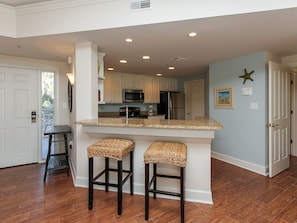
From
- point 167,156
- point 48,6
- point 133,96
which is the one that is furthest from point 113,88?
point 167,156

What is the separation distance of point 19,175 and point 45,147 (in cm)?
84

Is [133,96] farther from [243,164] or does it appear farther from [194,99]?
[243,164]

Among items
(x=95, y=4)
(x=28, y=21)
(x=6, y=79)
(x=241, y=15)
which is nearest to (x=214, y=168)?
(x=241, y=15)

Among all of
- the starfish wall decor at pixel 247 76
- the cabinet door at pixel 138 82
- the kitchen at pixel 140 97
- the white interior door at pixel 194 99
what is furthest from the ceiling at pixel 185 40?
the white interior door at pixel 194 99

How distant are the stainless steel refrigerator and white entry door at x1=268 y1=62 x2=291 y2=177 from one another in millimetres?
3043

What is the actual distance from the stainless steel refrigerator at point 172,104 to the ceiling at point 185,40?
2250mm

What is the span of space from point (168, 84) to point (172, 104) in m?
0.74

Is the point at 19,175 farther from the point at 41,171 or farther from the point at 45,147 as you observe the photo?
the point at 45,147

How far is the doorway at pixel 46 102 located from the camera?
12.8 ft

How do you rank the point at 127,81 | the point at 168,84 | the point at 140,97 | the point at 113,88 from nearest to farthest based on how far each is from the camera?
the point at 113,88
the point at 127,81
the point at 140,97
the point at 168,84

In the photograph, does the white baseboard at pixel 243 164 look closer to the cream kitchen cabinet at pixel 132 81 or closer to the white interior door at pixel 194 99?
the white interior door at pixel 194 99

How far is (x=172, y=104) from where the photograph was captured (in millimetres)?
6008

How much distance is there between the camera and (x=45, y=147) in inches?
156

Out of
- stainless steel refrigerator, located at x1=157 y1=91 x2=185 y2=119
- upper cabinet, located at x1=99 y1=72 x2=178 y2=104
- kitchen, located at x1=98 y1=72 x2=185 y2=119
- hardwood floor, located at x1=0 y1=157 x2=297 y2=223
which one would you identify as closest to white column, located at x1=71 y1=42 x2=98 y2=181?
hardwood floor, located at x1=0 y1=157 x2=297 y2=223
